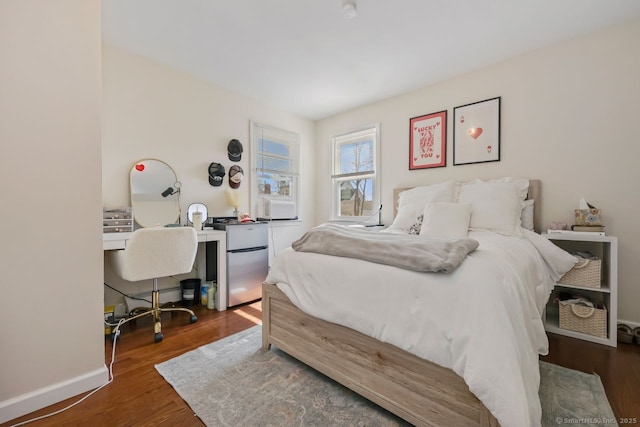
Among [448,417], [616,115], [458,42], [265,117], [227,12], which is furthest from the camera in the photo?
[265,117]

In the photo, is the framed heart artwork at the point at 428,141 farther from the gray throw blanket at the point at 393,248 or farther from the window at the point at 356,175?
the gray throw blanket at the point at 393,248

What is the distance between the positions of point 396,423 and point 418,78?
3.05 m

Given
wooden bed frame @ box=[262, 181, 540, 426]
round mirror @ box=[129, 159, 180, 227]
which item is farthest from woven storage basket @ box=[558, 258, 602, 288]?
round mirror @ box=[129, 159, 180, 227]

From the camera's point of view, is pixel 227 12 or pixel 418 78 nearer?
pixel 227 12

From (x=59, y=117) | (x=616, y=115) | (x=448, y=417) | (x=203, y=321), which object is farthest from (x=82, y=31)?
(x=616, y=115)

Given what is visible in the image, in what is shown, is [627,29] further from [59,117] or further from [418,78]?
[59,117]

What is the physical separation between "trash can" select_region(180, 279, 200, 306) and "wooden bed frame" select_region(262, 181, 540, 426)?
1.39m

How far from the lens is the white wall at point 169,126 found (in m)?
2.41

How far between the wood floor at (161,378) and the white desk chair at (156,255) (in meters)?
0.21

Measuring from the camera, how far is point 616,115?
2.12 metres

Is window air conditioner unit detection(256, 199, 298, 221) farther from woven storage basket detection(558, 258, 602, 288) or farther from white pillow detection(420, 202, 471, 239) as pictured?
woven storage basket detection(558, 258, 602, 288)

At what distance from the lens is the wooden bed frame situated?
102 centimetres

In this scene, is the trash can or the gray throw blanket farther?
the trash can

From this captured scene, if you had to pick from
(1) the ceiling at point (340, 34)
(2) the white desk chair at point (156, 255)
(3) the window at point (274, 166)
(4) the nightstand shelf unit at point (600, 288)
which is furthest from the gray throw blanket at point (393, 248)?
(3) the window at point (274, 166)
